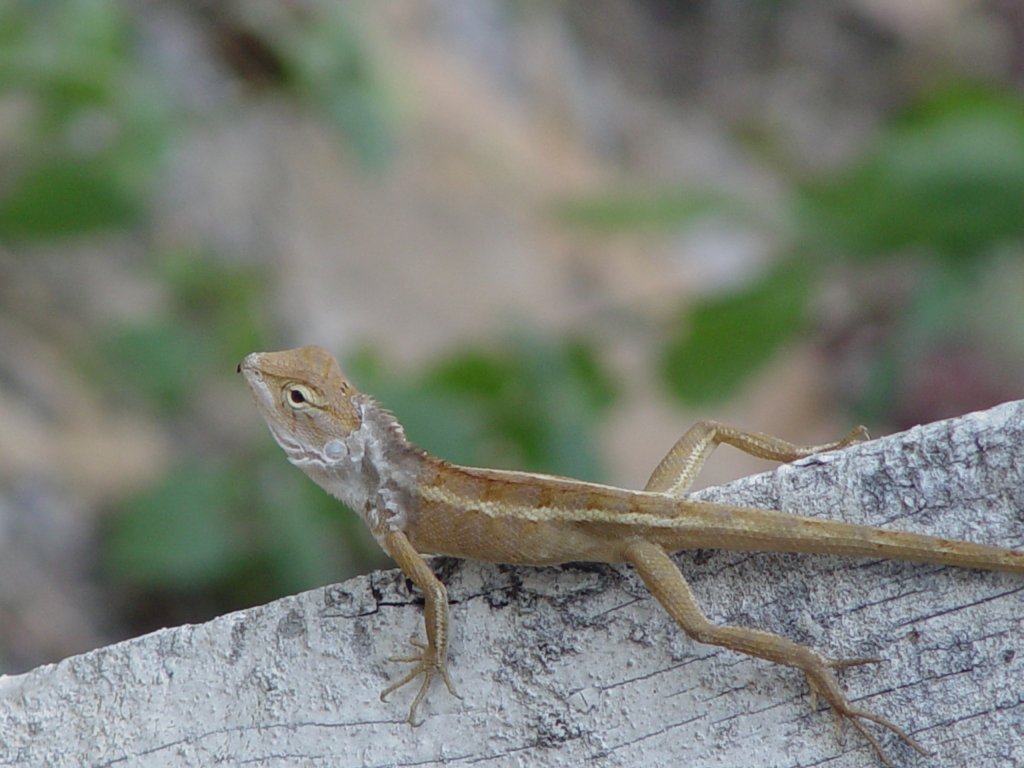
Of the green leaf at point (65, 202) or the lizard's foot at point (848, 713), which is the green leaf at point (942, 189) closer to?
the lizard's foot at point (848, 713)

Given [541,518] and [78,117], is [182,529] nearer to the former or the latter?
[78,117]

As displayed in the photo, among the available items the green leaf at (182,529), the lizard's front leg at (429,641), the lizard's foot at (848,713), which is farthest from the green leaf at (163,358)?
the lizard's foot at (848,713)

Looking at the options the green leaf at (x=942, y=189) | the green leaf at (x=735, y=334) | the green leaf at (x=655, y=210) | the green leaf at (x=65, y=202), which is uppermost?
the green leaf at (x=65, y=202)

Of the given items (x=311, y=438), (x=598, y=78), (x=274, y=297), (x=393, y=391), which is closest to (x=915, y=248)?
(x=393, y=391)

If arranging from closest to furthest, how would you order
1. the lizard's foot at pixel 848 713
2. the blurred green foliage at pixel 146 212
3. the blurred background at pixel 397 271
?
the lizard's foot at pixel 848 713
the blurred background at pixel 397 271
the blurred green foliage at pixel 146 212

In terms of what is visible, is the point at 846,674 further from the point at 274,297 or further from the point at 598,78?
the point at 598,78

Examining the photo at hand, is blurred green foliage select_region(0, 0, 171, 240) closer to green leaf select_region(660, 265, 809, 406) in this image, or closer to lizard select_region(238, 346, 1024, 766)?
lizard select_region(238, 346, 1024, 766)

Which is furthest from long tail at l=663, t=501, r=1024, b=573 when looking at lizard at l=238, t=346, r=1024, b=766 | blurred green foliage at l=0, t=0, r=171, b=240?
blurred green foliage at l=0, t=0, r=171, b=240
